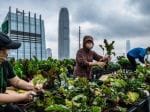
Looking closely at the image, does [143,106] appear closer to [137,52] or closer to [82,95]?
[82,95]

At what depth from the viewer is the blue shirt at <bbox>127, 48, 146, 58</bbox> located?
13.4m

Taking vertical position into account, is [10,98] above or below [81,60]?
below

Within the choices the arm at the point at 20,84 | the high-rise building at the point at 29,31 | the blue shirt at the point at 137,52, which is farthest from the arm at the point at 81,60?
the high-rise building at the point at 29,31

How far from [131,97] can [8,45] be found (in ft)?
6.26

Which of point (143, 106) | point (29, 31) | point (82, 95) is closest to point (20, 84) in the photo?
point (82, 95)

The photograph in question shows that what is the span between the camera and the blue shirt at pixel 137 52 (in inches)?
526

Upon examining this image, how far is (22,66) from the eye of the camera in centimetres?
855

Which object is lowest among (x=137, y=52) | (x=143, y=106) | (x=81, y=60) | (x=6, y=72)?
(x=143, y=106)

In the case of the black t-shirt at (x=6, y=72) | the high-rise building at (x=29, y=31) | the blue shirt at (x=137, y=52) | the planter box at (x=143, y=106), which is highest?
the high-rise building at (x=29, y=31)

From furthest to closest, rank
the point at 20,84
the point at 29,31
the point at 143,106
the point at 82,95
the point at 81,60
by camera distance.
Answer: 1. the point at 29,31
2. the point at 81,60
3. the point at 143,106
4. the point at 20,84
5. the point at 82,95

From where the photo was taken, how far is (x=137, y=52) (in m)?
14.0

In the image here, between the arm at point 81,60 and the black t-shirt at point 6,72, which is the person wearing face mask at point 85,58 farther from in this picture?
the black t-shirt at point 6,72

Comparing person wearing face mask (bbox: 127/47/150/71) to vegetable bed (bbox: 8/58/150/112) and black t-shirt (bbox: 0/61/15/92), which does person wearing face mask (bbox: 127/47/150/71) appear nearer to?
vegetable bed (bbox: 8/58/150/112)

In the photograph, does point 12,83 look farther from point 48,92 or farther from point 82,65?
point 82,65
